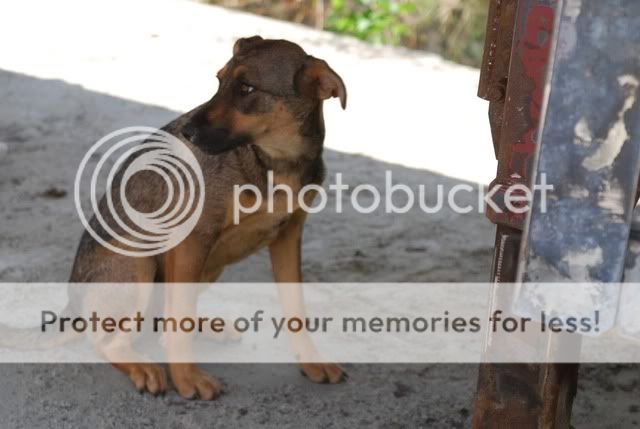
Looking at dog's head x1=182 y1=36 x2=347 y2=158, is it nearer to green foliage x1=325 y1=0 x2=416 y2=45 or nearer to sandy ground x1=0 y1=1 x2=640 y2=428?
sandy ground x1=0 y1=1 x2=640 y2=428

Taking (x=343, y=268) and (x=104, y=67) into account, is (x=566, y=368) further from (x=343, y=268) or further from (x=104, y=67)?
(x=104, y=67)

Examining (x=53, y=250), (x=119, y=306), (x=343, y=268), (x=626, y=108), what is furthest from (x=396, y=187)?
(x=626, y=108)

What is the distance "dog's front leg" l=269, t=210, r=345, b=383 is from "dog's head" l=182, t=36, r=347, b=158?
49 cm

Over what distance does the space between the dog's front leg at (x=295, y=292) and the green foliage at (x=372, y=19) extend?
6120mm

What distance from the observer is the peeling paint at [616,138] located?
2.32m

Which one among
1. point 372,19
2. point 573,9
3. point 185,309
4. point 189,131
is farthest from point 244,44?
point 372,19

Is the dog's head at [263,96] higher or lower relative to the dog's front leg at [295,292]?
higher


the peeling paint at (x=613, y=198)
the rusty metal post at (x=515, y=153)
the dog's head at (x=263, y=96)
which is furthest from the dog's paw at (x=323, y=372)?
the peeling paint at (x=613, y=198)

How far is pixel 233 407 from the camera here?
407 cm

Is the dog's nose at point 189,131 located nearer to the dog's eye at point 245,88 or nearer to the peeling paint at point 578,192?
the dog's eye at point 245,88

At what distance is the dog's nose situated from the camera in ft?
12.5

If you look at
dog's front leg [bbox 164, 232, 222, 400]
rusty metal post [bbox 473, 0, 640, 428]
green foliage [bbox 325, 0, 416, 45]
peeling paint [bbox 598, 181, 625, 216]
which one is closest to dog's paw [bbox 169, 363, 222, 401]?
dog's front leg [bbox 164, 232, 222, 400]

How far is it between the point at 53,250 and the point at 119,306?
1308mm

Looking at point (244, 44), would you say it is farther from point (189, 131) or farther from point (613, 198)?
point (613, 198)
